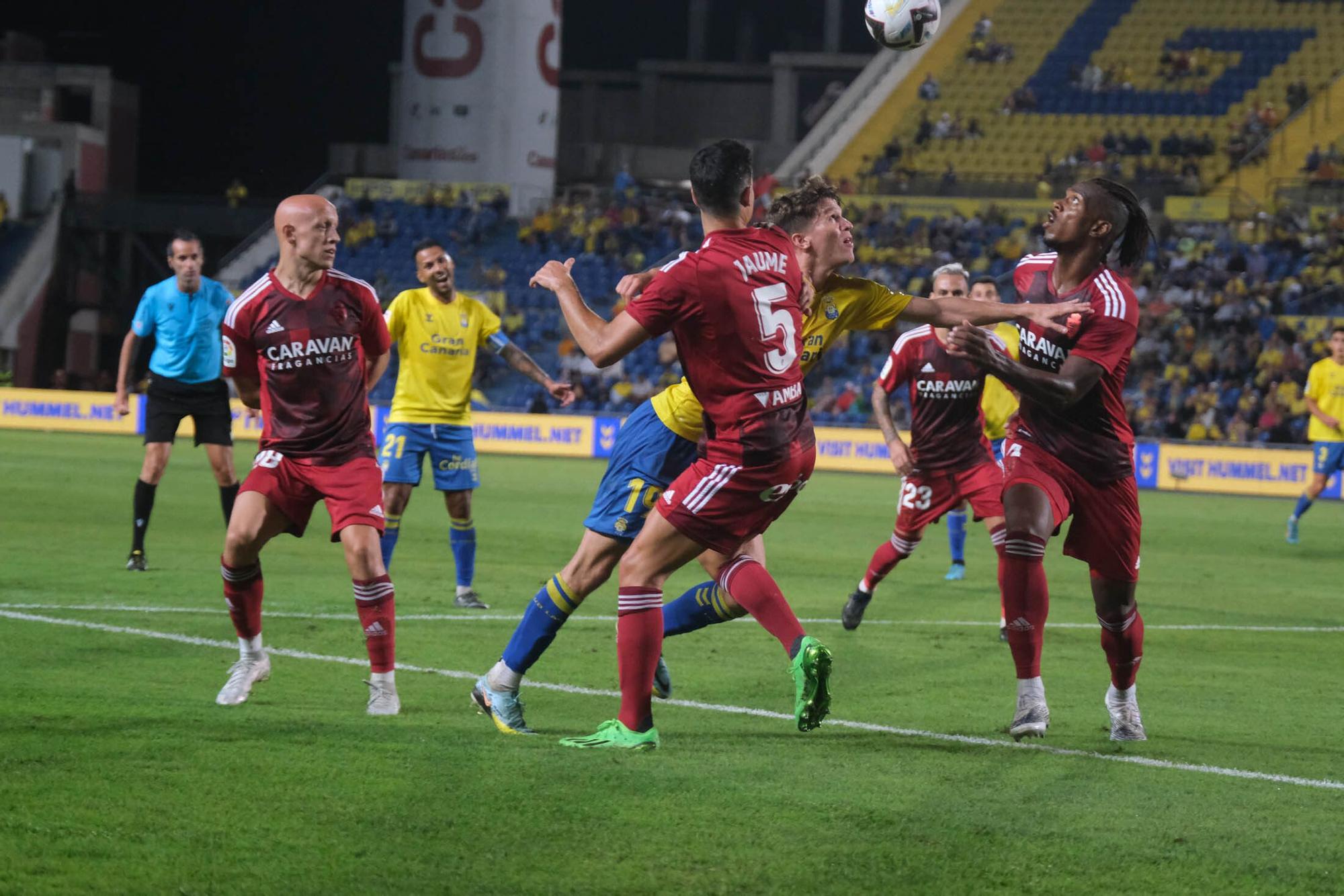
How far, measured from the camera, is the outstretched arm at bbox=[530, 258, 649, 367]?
526 centimetres

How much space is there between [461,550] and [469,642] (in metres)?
1.88

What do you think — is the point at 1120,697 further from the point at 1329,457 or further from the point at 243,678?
the point at 1329,457

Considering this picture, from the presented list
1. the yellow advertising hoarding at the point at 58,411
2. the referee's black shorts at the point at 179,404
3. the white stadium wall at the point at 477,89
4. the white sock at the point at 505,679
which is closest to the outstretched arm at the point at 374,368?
the white sock at the point at 505,679

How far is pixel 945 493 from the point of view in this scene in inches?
406

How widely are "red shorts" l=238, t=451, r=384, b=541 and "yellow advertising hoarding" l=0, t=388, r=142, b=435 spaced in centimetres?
2406

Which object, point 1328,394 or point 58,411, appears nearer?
point 1328,394

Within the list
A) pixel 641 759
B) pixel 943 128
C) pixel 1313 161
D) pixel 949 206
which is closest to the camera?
pixel 641 759

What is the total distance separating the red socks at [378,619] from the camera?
6.43 m

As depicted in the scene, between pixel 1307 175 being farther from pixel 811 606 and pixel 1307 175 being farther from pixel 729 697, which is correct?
pixel 729 697

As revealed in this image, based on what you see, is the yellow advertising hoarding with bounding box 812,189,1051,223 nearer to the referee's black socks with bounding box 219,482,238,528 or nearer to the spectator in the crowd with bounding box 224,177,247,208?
the spectator in the crowd with bounding box 224,177,247,208

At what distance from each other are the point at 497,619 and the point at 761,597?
3903 mm

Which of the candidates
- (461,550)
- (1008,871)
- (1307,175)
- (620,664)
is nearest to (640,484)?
(620,664)

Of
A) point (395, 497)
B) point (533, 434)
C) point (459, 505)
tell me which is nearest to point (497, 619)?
point (459, 505)

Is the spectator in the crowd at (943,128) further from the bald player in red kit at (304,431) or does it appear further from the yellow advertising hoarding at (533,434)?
the bald player in red kit at (304,431)
